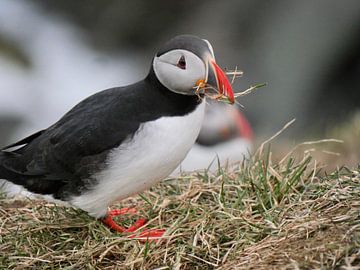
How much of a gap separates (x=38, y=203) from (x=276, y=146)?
3.80 meters

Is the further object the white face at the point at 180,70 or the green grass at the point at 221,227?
the white face at the point at 180,70

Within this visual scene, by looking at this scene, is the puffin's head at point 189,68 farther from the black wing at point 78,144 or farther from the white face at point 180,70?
the black wing at point 78,144

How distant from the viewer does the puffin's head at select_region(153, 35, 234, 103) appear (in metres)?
3.83

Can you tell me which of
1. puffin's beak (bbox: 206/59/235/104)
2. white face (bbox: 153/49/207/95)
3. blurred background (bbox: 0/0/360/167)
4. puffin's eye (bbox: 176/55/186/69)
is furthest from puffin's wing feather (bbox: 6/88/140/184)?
blurred background (bbox: 0/0/360/167)

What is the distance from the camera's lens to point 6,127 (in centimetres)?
1155

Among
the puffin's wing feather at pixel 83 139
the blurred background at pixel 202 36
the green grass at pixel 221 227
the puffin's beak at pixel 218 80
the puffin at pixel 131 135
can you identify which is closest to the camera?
the green grass at pixel 221 227

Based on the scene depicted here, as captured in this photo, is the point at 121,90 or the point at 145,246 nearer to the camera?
the point at 145,246

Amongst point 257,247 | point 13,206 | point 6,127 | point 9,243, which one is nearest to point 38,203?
point 13,206

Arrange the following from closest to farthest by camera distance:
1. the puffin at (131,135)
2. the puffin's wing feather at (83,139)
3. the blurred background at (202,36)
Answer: the puffin at (131,135) < the puffin's wing feather at (83,139) < the blurred background at (202,36)

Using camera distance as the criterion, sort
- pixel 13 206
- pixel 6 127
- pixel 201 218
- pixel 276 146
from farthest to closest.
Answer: pixel 6 127 < pixel 276 146 < pixel 13 206 < pixel 201 218

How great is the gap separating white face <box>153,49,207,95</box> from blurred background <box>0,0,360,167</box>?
364 centimetres

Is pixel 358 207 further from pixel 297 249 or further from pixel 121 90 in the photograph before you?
pixel 121 90

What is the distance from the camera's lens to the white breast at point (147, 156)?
402 cm

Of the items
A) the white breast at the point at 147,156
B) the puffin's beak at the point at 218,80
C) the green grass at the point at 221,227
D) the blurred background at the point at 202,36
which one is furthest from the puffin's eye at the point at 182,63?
the blurred background at the point at 202,36
